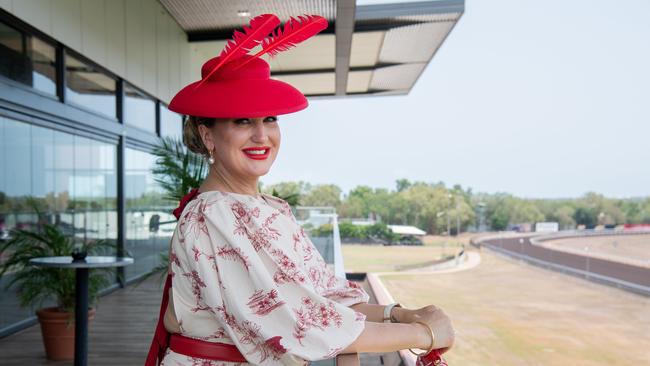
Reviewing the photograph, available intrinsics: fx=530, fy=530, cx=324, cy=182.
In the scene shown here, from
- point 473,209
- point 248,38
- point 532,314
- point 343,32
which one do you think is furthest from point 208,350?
point 532,314

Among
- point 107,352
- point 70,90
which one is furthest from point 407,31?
point 107,352

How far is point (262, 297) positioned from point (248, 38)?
1.32ft

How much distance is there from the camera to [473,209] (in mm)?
7816

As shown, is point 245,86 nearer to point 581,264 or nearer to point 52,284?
point 52,284

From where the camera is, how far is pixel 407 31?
7.90 m

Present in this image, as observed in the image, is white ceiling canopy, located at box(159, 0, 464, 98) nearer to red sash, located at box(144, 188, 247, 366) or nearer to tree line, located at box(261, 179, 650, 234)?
tree line, located at box(261, 179, 650, 234)

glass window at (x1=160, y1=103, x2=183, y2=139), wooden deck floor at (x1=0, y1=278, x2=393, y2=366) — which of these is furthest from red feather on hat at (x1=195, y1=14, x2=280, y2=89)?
glass window at (x1=160, y1=103, x2=183, y2=139)

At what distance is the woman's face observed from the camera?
852mm

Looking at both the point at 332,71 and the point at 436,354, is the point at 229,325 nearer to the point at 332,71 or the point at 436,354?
the point at 436,354

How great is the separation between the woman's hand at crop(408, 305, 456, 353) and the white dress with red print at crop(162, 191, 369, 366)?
10 cm

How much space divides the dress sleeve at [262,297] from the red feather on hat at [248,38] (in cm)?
23

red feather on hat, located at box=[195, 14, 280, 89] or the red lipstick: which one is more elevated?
red feather on hat, located at box=[195, 14, 280, 89]

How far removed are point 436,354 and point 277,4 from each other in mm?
6035

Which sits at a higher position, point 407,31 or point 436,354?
point 407,31
